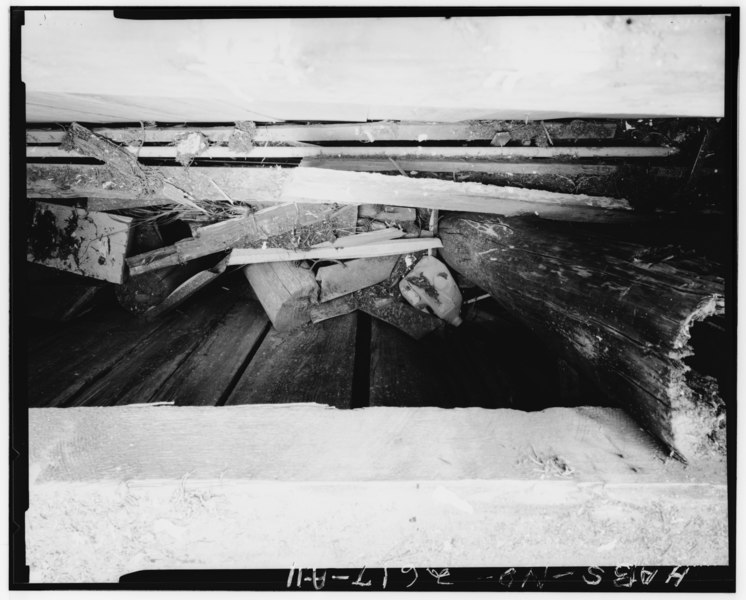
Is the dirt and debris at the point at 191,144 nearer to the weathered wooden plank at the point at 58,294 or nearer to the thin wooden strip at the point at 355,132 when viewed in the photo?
the thin wooden strip at the point at 355,132

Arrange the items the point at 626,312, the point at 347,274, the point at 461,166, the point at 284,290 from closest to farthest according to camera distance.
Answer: the point at 626,312, the point at 461,166, the point at 284,290, the point at 347,274

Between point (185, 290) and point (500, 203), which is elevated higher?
point (500, 203)

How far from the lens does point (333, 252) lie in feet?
6.63

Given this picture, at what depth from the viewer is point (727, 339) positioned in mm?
942

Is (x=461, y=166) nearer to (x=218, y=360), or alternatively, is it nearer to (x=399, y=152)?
(x=399, y=152)

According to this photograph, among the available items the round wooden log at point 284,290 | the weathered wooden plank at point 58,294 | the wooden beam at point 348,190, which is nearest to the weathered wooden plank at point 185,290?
the round wooden log at point 284,290

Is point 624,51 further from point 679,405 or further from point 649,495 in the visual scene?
point 649,495

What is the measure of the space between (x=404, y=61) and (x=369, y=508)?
1.04 m

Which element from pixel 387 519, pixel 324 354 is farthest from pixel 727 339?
pixel 324 354

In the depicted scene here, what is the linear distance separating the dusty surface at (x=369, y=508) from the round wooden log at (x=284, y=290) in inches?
47.8

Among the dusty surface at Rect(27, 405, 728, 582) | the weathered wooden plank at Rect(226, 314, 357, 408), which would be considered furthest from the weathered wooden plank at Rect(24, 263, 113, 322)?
the dusty surface at Rect(27, 405, 728, 582)

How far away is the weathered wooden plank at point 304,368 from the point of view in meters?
1.39

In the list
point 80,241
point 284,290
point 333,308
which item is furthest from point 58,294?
point 333,308

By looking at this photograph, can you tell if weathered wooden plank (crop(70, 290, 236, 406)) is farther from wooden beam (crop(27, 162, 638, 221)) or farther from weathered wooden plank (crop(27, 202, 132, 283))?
wooden beam (crop(27, 162, 638, 221))
